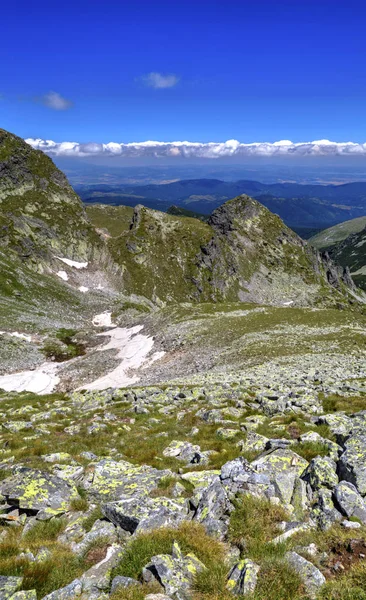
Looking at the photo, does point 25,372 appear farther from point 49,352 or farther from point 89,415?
point 89,415

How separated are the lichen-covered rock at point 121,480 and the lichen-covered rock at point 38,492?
2.79 ft

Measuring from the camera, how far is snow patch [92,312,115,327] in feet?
343

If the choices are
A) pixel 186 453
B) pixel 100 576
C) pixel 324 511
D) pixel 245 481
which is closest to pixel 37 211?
pixel 186 453

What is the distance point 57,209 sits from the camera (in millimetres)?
166500

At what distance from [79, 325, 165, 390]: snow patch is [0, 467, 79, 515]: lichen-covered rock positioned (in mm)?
40672

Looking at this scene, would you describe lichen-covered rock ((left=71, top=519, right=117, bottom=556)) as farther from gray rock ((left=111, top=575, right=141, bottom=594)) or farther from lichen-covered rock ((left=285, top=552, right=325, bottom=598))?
lichen-covered rock ((left=285, top=552, right=325, bottom=598))

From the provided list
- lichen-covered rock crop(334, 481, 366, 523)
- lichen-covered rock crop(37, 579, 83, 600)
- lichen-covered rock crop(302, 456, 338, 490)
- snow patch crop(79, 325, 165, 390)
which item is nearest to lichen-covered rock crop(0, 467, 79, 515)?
lichen-covered rock crop(37, 579, 83, 600)

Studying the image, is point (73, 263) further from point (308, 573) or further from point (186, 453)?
point (308, 573)

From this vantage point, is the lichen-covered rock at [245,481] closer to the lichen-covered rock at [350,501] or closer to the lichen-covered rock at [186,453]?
the lichen-covered rock at [350,501]

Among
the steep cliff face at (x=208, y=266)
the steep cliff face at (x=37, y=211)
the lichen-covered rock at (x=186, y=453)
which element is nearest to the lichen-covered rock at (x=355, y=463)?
the lichen-covered rock at (x=186, y=453)

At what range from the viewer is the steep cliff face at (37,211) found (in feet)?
452

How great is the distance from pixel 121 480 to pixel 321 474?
7.33 m

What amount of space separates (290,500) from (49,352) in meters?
73.2

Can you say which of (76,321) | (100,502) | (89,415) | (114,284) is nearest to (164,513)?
(100,502)
